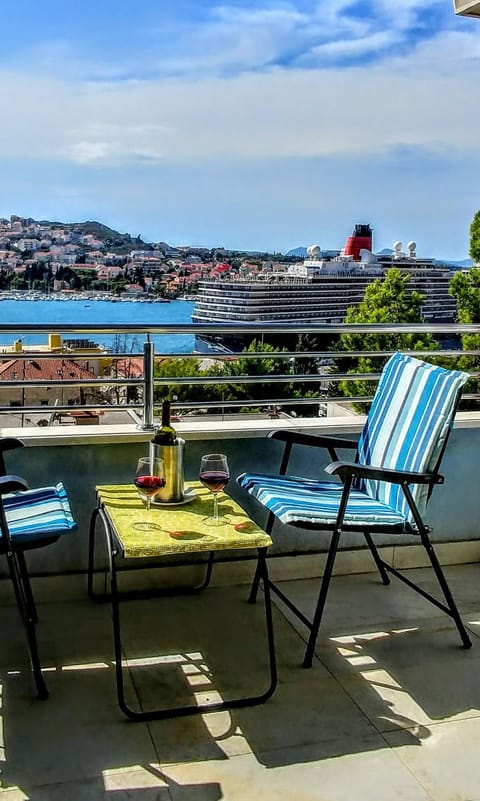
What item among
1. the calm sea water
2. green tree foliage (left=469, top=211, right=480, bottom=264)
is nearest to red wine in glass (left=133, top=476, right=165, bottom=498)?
Answer: the calm sea water

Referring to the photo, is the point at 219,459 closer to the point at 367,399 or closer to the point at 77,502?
the point at 77,502

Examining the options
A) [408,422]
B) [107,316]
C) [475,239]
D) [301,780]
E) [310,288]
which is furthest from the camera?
[475,239]

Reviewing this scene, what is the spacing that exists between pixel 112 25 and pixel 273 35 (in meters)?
3.21

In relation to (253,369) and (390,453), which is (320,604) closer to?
(390,453)

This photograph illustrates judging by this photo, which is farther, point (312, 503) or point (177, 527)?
point (312, 503)

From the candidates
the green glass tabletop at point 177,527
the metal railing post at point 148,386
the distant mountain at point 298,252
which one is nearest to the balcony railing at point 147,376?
the metal railing post at point 148,386

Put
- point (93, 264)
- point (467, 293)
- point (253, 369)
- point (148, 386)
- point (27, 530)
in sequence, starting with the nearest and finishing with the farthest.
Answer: point (27, 530), point (148, 386), point (253, 369), point (93, 264), point (467, 293)

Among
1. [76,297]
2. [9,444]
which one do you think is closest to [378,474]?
[9,444]

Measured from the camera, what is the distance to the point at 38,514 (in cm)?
241

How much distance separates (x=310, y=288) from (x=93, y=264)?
12.6 feet

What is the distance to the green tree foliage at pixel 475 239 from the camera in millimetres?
21109

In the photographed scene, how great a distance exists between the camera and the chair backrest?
105 inches

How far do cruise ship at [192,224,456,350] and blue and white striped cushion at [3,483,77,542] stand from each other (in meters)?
1.02

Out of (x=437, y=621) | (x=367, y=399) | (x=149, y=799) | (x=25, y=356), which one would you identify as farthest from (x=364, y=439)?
(x=149, y=799)
